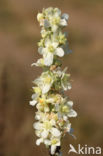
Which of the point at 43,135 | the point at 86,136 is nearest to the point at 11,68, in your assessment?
the point at 86,136

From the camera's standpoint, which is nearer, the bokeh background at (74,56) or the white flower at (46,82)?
the white flower at (46,82)

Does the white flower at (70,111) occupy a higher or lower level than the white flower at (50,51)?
lower

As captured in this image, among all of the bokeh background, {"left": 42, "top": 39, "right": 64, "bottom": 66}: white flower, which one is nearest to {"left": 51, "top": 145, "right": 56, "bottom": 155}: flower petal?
{"left": 42, "top": 39, "right": 64, "bottom": 66}: white flower

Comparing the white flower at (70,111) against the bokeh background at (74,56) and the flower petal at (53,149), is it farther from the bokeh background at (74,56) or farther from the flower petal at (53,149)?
the bokeh background at (74,56)

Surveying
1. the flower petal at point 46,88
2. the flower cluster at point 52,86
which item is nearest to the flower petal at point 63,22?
the flower cluster at point 52,86

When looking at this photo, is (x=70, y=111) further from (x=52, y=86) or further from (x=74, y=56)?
(x=74, y=56)

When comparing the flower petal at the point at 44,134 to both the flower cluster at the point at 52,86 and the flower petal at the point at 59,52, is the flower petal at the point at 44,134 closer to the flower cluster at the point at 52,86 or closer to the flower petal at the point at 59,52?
the flower cluster at the point at 52,86

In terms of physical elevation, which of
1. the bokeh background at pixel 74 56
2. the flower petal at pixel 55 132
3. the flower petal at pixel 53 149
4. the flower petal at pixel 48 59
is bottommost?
the flower petal at pixel 53 149
